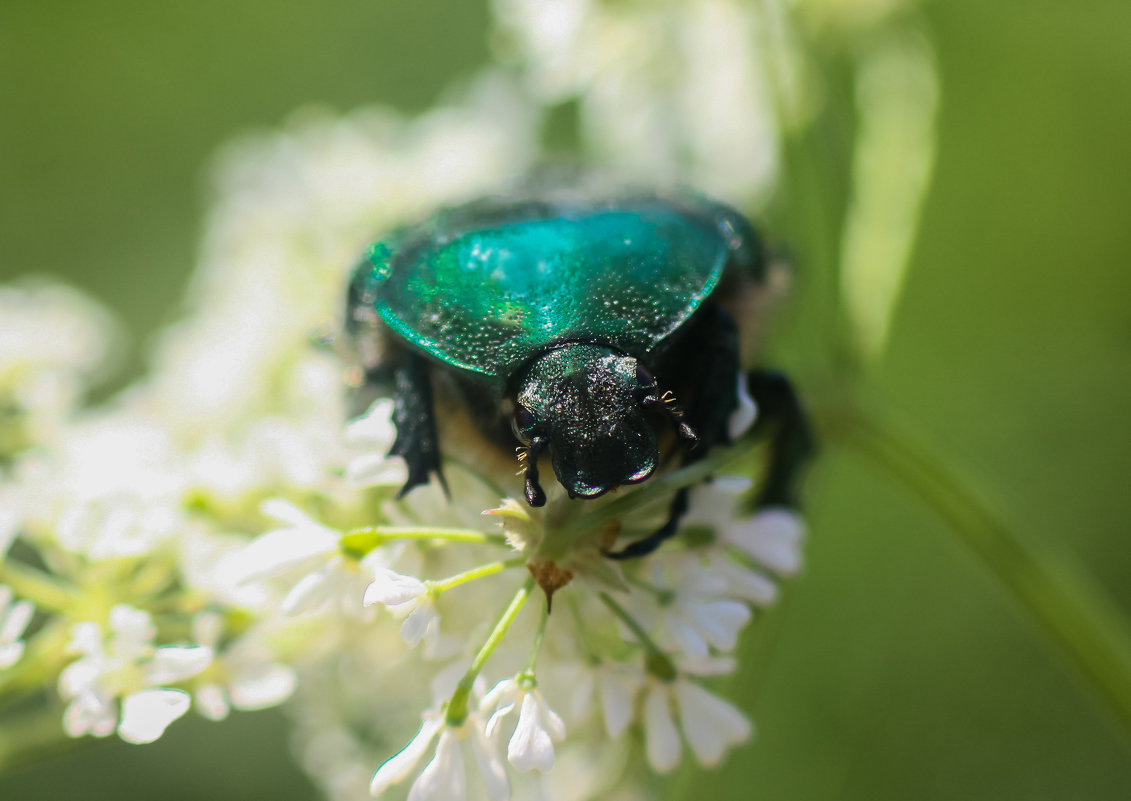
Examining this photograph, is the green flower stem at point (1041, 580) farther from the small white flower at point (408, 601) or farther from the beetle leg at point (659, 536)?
the small white flower at point (408, 601)

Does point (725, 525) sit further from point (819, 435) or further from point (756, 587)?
point (819, 435)

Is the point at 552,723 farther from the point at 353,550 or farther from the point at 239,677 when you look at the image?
the point at 239,677

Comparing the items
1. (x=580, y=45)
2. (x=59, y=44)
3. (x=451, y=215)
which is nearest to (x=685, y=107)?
(x=580, y=45)

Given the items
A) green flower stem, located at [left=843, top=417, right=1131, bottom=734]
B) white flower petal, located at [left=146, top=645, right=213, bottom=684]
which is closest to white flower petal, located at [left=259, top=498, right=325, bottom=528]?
white flower petal, located at [left=146, top=645, right=213, bottom=684]

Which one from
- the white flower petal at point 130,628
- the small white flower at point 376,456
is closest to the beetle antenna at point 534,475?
the small white flower at point 376,456

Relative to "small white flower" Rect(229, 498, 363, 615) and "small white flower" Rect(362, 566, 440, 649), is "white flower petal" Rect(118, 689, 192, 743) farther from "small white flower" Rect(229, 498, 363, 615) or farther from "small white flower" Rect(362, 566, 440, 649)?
"small white flower" Rect(362, 566, 440, 649)
